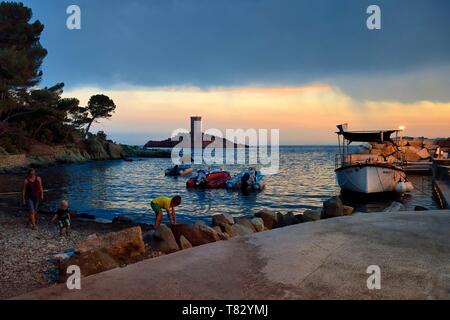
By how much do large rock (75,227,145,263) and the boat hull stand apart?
2180 centimetres

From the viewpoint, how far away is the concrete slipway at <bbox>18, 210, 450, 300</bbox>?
4.99 m

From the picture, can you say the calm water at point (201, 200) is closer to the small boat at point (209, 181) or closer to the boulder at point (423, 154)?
the small boat at point (209, 181)

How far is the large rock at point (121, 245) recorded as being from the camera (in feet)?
24.1

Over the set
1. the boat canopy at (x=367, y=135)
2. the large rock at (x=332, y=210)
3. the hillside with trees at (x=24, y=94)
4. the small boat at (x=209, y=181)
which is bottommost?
the small boat at (x=209, y=181)

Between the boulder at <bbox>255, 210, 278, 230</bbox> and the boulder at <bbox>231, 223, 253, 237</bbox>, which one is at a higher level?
the boulder at <bbox>231, 223, 253, 237</bbox>

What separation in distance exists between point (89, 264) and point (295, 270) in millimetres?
3433

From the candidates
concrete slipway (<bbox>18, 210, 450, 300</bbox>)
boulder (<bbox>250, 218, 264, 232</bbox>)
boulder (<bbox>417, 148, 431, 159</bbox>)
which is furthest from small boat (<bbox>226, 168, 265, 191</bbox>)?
boulder (<bbox>417, 148, 431, 159</bbox>)

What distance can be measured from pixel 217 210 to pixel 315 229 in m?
14.5

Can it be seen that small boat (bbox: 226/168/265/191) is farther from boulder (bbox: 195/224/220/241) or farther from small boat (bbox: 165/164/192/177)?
boulder (bbox: 195/224/220/241)

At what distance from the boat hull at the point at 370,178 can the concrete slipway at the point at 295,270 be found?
18351 mm

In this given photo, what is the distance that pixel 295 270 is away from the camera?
5859 mm

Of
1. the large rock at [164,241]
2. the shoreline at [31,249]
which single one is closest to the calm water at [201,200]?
the shoreline at [31,249]

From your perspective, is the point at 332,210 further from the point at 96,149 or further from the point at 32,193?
the point at 96,149
